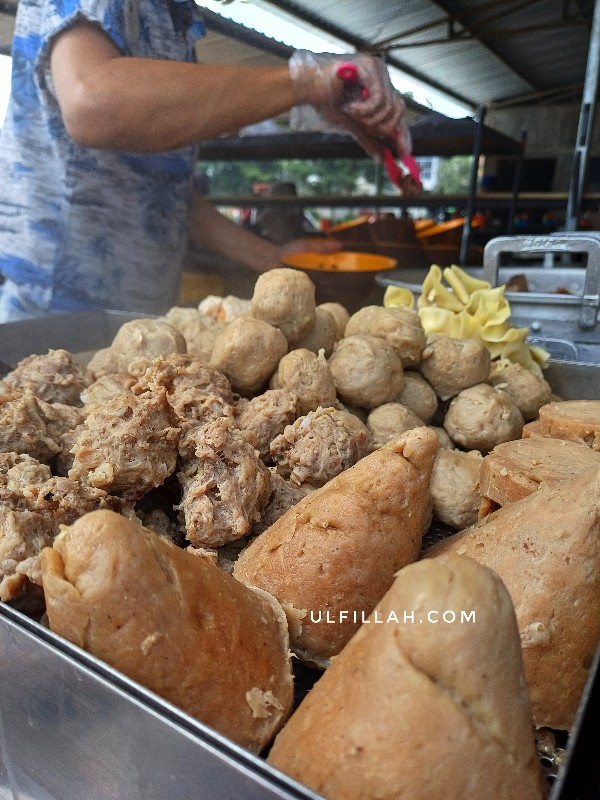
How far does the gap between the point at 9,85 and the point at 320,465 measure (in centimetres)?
260

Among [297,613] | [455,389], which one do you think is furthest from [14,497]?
[455,389]

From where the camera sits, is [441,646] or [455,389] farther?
[455,389]

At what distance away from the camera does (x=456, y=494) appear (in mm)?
1395

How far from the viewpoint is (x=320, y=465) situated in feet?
4.31

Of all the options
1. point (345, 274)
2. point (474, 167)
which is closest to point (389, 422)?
point (345, 274)

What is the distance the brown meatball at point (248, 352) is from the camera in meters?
1.56

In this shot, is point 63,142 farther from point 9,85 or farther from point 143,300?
point 143,300

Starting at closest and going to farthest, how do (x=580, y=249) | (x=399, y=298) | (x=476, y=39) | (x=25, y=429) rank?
(x=25, y=429) < (x=580, y=249) < (x=399, y=298) < (x=476, y=39)

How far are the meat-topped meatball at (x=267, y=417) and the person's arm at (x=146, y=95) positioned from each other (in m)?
1.68

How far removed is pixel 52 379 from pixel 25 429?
1.11 ft

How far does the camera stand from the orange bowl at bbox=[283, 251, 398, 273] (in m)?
3.20

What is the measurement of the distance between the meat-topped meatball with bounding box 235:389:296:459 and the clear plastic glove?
7.49 ft

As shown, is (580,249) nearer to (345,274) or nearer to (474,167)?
(345,274)

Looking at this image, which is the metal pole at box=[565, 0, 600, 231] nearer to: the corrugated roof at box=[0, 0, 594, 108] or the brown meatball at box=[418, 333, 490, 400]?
the corrugated roof at box=[0, 0, 594, 108]
